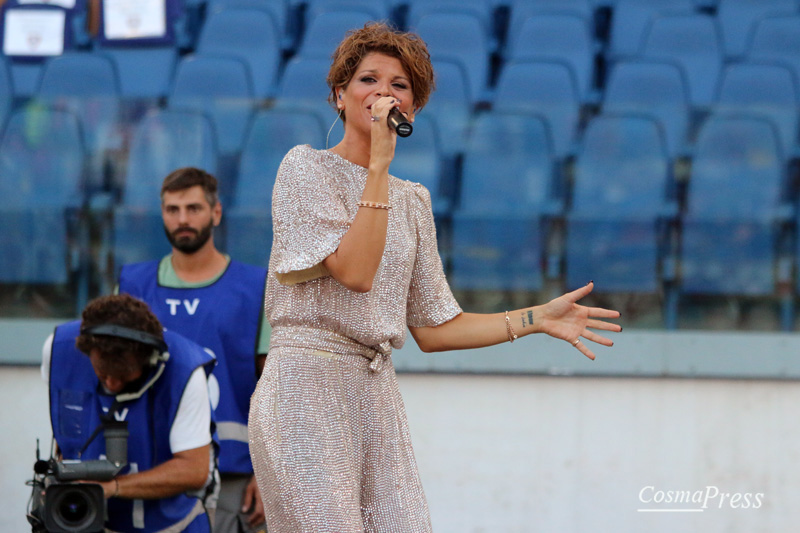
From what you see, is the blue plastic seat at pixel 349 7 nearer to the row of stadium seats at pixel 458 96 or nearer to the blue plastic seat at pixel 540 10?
the row of stadium seats at pixel 458 96

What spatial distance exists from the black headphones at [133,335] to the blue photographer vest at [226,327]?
479mm

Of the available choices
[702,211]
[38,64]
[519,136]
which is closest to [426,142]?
[519,136]

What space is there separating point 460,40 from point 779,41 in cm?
122

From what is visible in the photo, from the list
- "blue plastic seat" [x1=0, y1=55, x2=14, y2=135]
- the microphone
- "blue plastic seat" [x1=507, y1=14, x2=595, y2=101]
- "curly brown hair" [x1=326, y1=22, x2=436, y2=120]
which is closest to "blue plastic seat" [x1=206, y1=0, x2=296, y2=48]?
"blue plastic seat" [x1=0, y1=55, x2=14, y2=135]

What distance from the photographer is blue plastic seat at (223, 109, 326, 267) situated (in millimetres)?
3471

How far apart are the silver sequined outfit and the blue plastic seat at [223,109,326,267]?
2.03 metres

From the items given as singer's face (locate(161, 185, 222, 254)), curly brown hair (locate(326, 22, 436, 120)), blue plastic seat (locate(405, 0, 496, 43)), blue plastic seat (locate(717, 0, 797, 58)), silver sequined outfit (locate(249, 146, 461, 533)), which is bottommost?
silver sequined outfit (locate(249, 146, 461, 533))

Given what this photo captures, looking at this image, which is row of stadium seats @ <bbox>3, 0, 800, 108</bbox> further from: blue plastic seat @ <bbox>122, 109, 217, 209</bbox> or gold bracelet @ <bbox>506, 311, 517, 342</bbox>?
gold bracelet @ <bbox>506, 311, 517, 342</bbox>

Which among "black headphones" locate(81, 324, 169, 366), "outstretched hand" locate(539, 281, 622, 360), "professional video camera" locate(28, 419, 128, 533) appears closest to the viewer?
"outstretched hand" locate(539, 281, 622, 360)

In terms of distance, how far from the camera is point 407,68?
1462 millimetres

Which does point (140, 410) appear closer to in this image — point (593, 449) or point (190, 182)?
point (190, 182)

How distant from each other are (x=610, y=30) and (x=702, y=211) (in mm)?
898

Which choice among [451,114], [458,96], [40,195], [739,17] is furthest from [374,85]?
[739,17]

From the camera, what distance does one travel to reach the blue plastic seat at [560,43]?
376 centimetres
